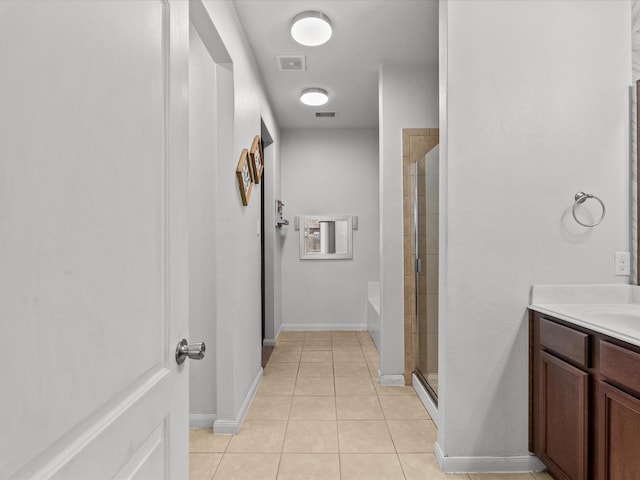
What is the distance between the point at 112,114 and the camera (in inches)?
29.1

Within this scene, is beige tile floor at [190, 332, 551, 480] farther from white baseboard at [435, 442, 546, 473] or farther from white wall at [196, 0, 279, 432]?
white wall at [196, 0, 279, 432]

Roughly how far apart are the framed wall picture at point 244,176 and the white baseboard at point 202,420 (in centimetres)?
137

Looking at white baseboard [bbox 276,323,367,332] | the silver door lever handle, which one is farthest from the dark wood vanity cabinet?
white baseboard [bbox 276,323,367,332]

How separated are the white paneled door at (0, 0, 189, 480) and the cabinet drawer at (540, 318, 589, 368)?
1538mm

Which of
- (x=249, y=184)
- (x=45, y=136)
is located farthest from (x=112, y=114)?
(x=249, y=184)

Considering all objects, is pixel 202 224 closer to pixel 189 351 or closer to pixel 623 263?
pixel 189 351

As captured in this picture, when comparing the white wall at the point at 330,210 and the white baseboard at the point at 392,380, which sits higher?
the white wall at the point at 330,210

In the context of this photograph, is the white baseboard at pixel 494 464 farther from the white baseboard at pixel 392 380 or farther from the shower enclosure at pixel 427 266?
the white baseboard at pixel 392 380

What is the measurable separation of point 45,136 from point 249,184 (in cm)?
221

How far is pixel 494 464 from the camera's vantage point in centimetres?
196

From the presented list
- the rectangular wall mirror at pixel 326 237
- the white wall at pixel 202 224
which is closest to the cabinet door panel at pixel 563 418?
the white wall at pixel 202 224

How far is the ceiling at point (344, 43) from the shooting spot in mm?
2510

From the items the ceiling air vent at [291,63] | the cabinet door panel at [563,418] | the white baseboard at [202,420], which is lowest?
the white baseboard at [202,420]

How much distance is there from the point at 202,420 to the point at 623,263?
99.3 inches
